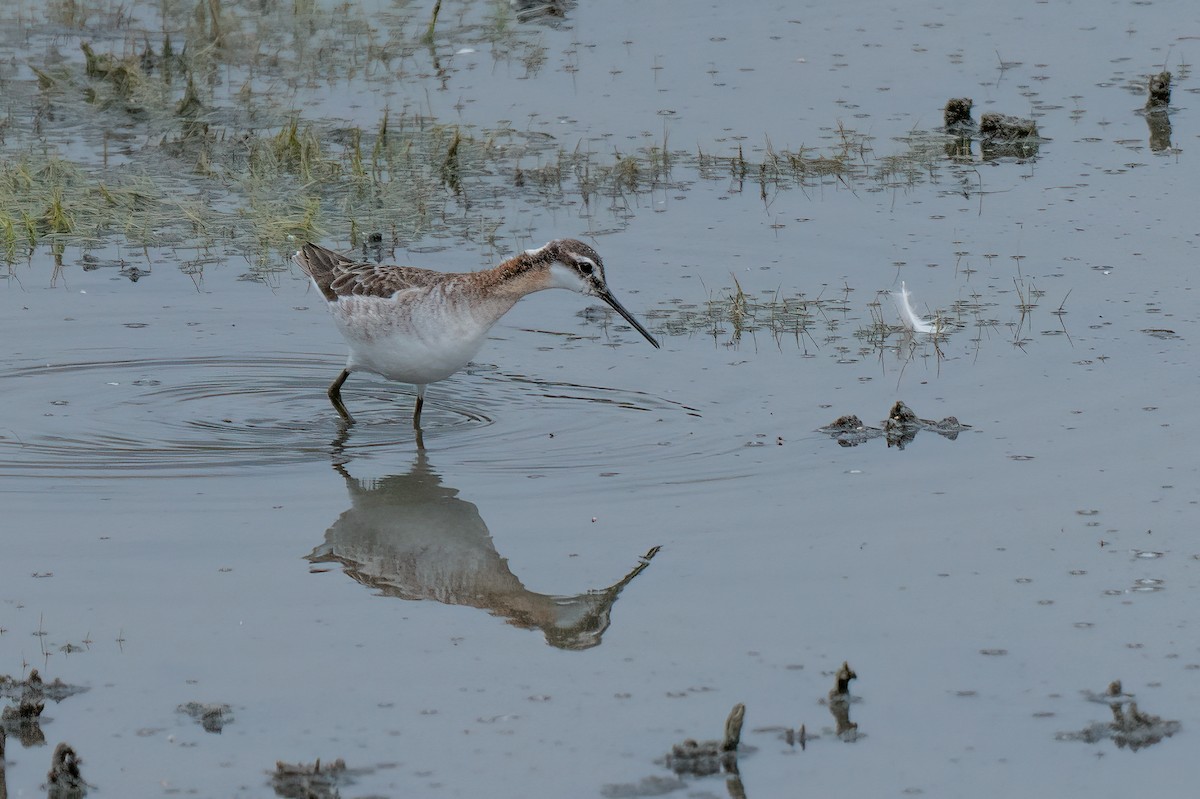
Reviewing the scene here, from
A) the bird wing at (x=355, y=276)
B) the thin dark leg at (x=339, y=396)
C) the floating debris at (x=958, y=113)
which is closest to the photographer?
the bird wing at (x=355, y=276)

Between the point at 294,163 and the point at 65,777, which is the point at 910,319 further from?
the point at 65,777

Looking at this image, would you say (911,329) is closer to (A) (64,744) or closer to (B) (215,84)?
(A) (64,744)

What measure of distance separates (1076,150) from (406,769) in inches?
384

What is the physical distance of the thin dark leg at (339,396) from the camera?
9.92 meters

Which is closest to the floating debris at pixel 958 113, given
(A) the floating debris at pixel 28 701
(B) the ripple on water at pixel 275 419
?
(B) the ripple on water at pixel 275 419

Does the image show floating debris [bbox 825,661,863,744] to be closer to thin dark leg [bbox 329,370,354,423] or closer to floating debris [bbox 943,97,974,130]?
thin dark leg [bbox 329,370,354,423]

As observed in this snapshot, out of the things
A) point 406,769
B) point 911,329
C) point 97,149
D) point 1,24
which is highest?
point 1,24

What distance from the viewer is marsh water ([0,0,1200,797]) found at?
631 cm

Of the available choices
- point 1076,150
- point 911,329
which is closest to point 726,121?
point 1076,150

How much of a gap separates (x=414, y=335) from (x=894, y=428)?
101 inches

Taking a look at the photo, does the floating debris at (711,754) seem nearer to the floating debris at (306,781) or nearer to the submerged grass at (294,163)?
the floating debris at (306,781)

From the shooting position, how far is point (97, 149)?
14.1 meters

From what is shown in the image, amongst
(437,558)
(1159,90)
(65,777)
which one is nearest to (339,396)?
(437,558)

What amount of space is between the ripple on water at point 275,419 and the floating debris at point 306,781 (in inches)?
126
